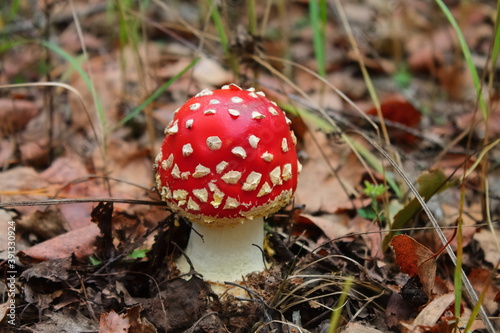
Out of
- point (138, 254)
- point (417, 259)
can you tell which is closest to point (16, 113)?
point (138, 254)

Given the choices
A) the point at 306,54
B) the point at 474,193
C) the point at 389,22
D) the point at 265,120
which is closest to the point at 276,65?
the point at 306,54

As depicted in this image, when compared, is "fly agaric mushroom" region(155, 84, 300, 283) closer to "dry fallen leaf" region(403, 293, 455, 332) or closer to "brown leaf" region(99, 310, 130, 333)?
"brown leaf" region(99, 310, 130, 333)

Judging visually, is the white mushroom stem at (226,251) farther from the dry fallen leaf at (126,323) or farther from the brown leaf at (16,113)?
the brown leaf at (16,113)

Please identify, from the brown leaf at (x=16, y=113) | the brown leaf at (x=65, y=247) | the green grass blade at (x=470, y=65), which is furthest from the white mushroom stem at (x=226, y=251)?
the brown leaf at (x=16, y=113)

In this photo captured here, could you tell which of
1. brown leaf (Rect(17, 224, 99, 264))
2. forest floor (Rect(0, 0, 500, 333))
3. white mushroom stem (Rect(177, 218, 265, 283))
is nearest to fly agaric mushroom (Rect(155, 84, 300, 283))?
white mushroom stem (Rect(177, 218, 265, 283))

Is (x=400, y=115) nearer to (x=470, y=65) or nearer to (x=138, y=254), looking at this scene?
(x=470, y=65)

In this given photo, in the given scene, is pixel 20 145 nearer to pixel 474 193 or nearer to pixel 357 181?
pixel 357 181
